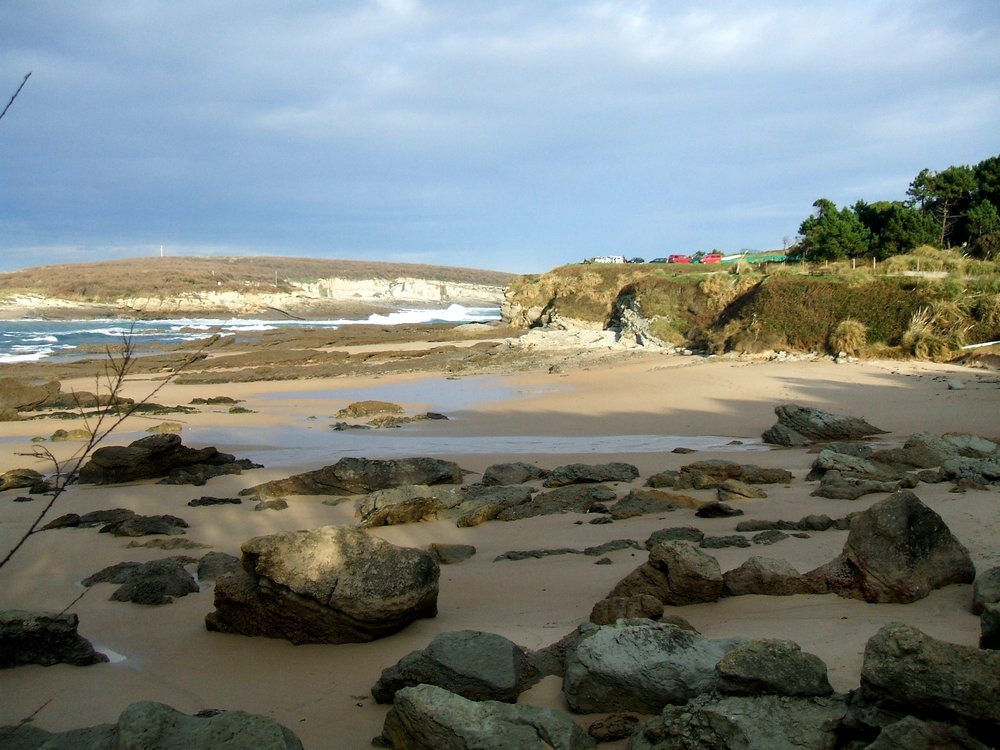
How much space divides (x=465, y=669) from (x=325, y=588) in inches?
50.0

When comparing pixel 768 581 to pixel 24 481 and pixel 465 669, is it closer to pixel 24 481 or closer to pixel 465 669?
pixel 465 669

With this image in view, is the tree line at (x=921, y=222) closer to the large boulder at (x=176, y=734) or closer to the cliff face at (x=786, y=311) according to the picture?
the cliff face at (x=786, y=311)

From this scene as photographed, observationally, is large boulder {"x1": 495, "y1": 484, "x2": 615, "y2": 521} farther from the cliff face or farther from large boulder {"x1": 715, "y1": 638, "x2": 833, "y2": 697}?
the cliff face

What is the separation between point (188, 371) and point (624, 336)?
16.4 m

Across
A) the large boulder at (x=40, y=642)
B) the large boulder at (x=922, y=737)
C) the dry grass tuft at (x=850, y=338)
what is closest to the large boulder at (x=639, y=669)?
the large boulder at (x=922, y=737)

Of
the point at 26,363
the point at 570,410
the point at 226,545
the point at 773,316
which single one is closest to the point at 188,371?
the point at 26,363

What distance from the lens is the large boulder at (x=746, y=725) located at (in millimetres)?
3039

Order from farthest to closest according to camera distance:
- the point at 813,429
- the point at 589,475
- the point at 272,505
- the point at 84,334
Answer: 1. the point at 84,334
2. the point at 813,429
3. the point at 589,475
4. the point at 272,505

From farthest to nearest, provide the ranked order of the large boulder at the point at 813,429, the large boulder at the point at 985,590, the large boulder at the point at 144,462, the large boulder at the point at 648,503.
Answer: the large boulder at the point at 813,429
the large boulder at the point at 144,462
the large boulder at the point at 648,503
the large boulder at the point at 985,590

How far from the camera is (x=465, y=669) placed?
3.95 meters

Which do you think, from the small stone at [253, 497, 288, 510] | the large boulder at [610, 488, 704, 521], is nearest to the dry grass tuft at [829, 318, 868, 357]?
the large boulder at [610, 488, 704, 521]

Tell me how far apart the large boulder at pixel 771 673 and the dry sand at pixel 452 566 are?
445 mm

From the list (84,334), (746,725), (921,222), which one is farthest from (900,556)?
(84,334)

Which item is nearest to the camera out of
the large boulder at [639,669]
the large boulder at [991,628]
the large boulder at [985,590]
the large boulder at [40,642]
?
the large boulder at [991,628]
